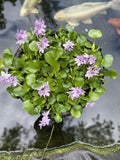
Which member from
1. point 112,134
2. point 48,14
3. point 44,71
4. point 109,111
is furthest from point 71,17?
point 112,134

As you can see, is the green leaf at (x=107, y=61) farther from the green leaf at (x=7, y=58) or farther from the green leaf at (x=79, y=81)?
the green leaf at (x=7, y=58)

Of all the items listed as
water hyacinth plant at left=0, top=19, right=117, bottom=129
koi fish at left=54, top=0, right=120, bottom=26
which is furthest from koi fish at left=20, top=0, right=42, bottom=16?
water hyacinth plant at left=0, top=19, right=117, bottom=129

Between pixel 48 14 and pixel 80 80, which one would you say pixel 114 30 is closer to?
pixel 48 14

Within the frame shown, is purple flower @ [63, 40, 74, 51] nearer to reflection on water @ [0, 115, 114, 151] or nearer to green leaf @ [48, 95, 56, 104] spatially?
green leaf @ [48, 95, 56, 104]

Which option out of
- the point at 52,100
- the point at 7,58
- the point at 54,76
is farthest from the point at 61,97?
the point at 7,58

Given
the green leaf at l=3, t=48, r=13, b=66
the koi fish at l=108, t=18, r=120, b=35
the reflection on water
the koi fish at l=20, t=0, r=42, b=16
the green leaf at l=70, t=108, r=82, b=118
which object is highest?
the koi fish at l=20, t=0, r=42, b=16

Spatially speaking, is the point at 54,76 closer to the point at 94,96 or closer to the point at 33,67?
the point at 33,67
